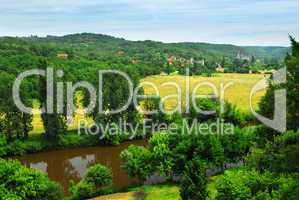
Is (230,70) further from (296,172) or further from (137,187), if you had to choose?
(296,172)

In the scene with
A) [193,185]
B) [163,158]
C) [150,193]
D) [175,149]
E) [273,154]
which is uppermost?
[273,154]

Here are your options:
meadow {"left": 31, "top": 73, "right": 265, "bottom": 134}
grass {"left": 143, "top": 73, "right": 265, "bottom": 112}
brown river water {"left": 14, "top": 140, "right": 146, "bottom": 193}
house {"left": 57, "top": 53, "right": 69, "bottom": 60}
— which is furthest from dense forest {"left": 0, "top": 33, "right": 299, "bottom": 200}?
house {"left": 57, "top": 53, "right": 69, "bottom": 60}

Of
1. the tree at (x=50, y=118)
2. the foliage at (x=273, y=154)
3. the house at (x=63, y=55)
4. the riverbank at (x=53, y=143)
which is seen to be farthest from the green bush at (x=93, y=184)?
the house at (x=63, y=55)

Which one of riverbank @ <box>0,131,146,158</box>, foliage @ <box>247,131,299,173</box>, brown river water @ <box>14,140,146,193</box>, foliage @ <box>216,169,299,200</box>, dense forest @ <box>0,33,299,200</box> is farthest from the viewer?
riverbank @ <box>0,131,146,158</box>

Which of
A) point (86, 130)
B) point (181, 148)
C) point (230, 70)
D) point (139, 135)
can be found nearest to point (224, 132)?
point (181, 148)

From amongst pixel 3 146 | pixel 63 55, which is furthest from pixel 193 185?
pixel 63 55

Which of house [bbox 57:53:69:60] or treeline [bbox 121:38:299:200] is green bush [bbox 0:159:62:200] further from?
house [bbox 57:53:69:60]

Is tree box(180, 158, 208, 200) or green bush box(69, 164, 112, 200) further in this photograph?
green bush box(69, 164, 112, 200)

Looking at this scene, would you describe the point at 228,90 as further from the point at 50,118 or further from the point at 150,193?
the point at 150,193

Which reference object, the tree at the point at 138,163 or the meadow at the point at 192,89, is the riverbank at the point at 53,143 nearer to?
the meadow at the point at 192,89
